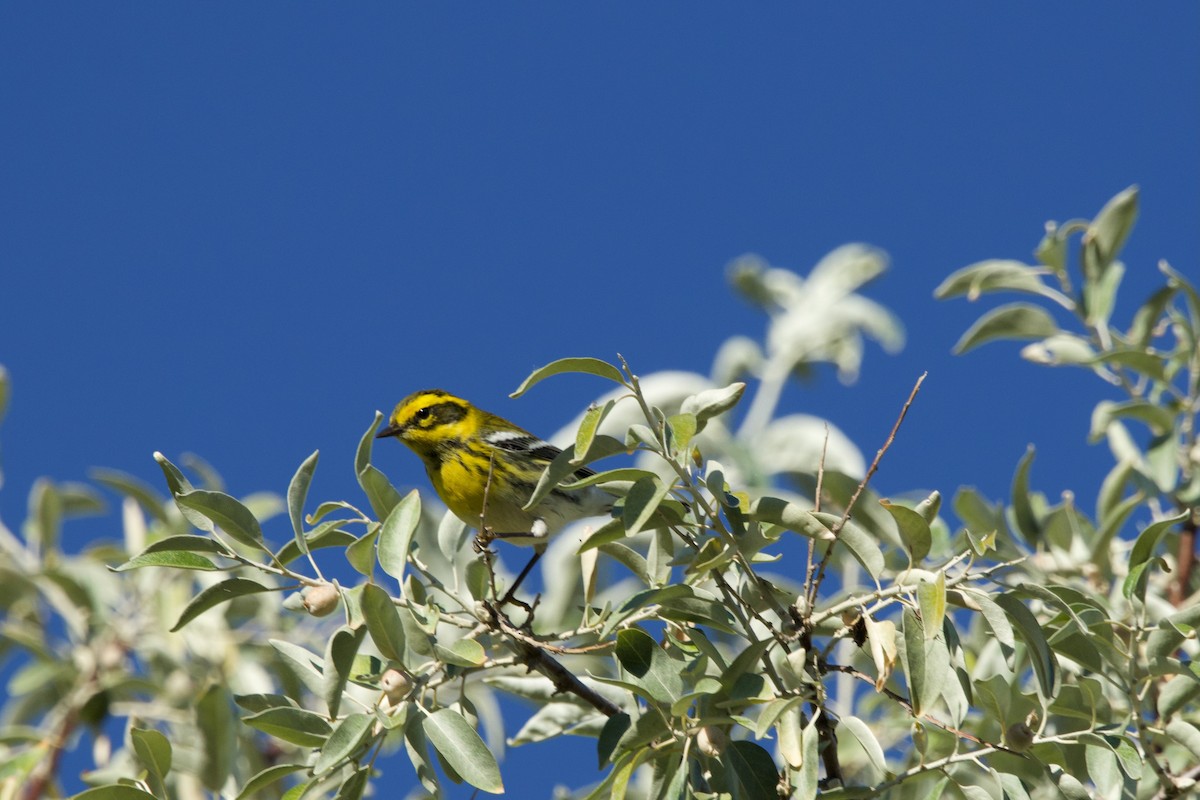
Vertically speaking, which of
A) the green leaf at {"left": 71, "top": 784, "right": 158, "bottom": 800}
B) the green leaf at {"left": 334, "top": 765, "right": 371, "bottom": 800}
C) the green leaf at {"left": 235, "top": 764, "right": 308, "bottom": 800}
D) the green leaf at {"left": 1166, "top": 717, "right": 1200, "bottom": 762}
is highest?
the green leaf at {"left": 71, "top": 784, "right": 158, "bottom": 800}

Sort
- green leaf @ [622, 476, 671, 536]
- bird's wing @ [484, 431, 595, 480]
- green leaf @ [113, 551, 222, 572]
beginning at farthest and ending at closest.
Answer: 1. bird's wing @ [484, 431, 595, 480]
2. green leaf @ [113, 551, 222, 572]
3. green leaf @ [622, 476, 671, 536]

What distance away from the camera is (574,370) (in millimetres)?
2398

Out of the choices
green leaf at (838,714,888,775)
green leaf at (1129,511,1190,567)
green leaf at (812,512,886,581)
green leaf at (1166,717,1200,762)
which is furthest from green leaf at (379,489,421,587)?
green leaf at (1166,717,1200,762)

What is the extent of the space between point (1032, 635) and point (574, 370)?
97 cm

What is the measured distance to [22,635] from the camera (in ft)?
15.0

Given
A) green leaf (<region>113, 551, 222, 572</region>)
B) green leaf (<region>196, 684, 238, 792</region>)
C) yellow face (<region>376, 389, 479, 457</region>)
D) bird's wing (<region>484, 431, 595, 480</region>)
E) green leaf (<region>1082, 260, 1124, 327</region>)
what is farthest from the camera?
yellow face (<region>376, 389, 479, 457</region>)

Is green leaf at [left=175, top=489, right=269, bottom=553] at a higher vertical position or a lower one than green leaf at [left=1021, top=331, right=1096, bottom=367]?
lower

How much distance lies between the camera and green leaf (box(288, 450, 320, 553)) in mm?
2607

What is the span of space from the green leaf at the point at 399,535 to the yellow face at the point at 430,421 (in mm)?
2668

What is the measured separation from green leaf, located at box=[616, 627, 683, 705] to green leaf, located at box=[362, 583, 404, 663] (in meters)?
0.41

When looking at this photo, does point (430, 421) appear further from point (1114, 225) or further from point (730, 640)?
point (1114, 225)

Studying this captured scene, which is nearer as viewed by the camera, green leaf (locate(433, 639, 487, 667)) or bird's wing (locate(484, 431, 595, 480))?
green leaf (locate(433, 639, 487, 667))

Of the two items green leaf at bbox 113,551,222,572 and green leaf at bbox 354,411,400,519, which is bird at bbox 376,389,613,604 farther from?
green leaf at bbox 113,551,222,572

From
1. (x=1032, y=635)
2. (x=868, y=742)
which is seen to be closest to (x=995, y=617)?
(x=1032, y=635)
